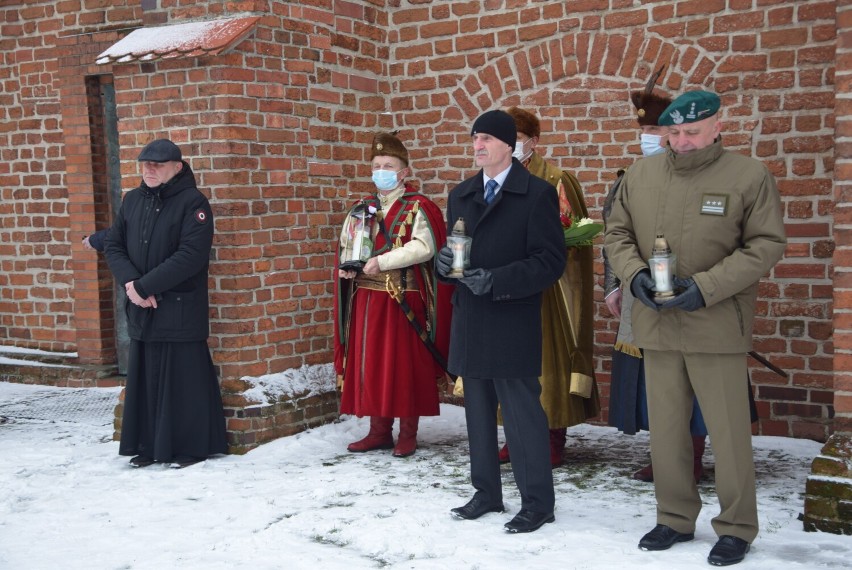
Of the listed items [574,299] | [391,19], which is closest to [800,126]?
[574,299]

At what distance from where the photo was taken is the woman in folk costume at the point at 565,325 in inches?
194

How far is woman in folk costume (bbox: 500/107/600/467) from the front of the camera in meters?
4.93

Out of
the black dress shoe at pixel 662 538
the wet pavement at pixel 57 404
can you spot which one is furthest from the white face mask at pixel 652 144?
the wet pavement at pixel 57 404

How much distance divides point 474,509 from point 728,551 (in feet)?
3.76

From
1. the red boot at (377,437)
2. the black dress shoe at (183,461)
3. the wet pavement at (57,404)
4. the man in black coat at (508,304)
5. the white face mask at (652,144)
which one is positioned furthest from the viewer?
the wet pavement at (57,404)

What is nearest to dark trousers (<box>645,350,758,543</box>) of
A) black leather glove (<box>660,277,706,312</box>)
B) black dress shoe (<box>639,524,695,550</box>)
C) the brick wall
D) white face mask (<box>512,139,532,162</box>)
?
black dress shoe (<box>639,524,695,550</box>)

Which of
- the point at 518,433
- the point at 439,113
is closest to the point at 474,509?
the point at 518,433

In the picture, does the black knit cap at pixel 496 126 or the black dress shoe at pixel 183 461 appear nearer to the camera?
the black knit cap at pixel 496 126

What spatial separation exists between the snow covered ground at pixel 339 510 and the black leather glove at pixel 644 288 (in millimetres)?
1020

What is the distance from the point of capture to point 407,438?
5402 millimetres

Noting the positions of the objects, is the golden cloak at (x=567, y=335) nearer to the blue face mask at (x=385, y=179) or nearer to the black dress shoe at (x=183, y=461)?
the blue face mask at (x=385, y=179)

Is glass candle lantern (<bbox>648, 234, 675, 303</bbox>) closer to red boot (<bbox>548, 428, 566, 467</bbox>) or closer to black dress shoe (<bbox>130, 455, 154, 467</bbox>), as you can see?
red boot (<bbox>548, 428, 566, 467</bbox>)

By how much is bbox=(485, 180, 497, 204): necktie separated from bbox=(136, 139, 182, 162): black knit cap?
205 centimetres

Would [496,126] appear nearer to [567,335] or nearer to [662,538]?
[567,335]
